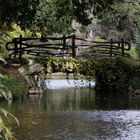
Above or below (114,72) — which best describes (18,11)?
above

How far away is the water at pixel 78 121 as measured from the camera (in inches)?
542

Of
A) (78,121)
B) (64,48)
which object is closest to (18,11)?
(64,48)

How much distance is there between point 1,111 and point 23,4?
22.6 meters

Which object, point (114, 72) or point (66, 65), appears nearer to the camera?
point (66, 65)

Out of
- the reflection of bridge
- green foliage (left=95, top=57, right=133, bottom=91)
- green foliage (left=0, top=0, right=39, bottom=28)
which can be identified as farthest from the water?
green foliage (left=0, top=0, right=39, bottom=28)

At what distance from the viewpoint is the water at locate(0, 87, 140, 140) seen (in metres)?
13.8

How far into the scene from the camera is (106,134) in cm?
1410

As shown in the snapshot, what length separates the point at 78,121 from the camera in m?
17.0

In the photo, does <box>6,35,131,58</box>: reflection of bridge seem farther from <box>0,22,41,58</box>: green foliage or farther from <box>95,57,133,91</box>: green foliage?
<box>95,57,133,91</box>: green foliage

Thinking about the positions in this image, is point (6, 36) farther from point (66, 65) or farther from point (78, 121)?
point (66, 65)

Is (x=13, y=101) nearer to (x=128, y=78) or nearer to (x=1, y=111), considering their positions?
(x=128, y=78)

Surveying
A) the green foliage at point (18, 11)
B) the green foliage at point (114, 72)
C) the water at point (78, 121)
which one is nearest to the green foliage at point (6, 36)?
the green foliage at point (18, 11)

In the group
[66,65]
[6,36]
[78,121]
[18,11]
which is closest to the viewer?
[6,36]

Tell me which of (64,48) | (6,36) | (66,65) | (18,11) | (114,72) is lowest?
(114,72)
